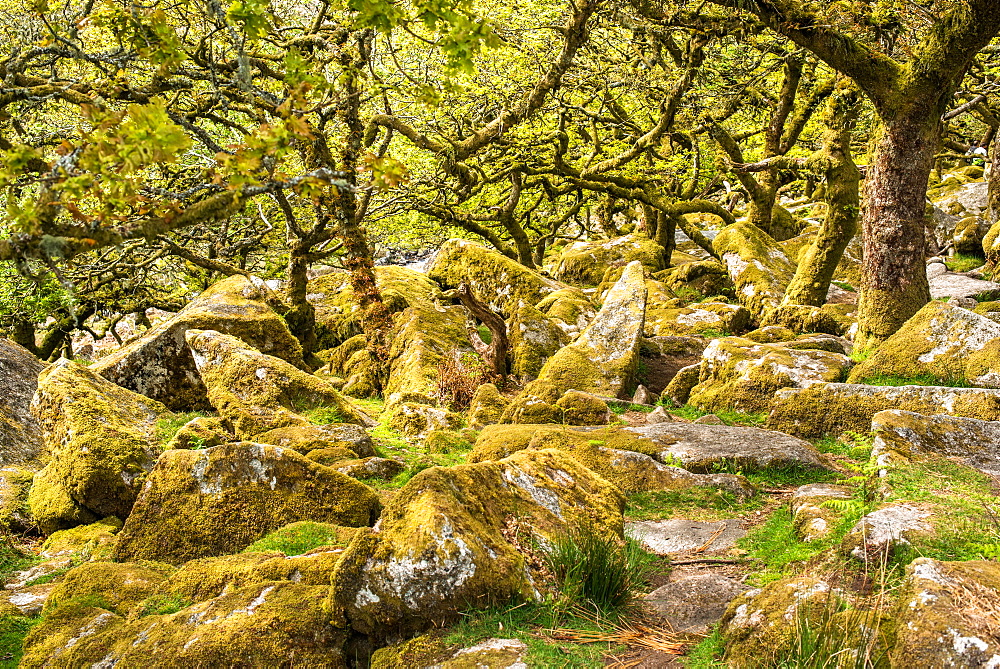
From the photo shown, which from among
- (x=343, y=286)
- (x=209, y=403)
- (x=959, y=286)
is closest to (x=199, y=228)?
(x=343, y=286)

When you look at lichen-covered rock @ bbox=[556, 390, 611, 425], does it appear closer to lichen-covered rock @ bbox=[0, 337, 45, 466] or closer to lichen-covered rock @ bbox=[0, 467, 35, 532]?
lichen-covered rock @ bbox=[0, 467, 35, 532]

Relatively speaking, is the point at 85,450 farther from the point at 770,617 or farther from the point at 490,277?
the point at 490,277

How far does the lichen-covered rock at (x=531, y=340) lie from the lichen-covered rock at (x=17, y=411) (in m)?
8.52

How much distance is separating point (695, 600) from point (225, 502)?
4.23m

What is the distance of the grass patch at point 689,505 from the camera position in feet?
22.8

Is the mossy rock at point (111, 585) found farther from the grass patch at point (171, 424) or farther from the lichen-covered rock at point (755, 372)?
the lichen-covered rock at point (755, 372)

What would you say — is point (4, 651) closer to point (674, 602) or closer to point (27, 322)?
point (674, 602)

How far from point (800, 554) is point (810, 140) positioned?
23.9 metres

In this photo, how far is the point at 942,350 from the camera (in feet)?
31.9

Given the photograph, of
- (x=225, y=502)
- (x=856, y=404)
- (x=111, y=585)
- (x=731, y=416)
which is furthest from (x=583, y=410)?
(x=111, y=585)

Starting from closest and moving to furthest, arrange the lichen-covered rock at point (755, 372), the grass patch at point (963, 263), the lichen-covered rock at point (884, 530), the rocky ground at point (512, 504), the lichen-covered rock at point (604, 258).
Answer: the rocky ground at point (512, 504) < the lichen-covered rock at point (884, 530) < the lichen-covered rock at point (755, 372) < the grass patch at point (963, 263) < the lichen-covered rock at point (604, 258)

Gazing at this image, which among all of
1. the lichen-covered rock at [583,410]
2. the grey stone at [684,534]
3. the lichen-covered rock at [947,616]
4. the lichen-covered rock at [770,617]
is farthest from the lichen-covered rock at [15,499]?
the lichen-covered rock at [947,616]

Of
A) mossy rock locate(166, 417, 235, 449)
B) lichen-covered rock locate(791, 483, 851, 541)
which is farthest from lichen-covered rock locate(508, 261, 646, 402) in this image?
mossy rock locate(166, 417, 235, 449)

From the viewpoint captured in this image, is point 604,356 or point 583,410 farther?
point 604,356
